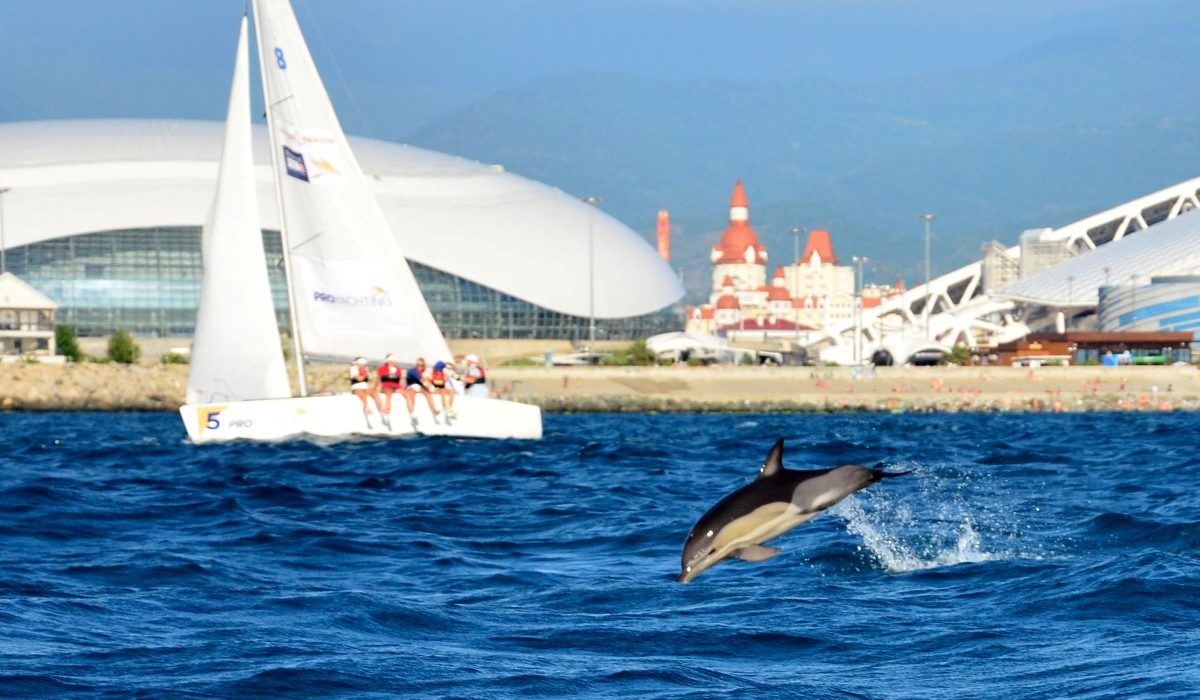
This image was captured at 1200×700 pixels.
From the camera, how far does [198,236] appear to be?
9431 centimetres

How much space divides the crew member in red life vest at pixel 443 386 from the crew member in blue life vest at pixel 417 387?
0.11 metres

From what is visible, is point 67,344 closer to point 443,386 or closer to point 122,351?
point 122,351

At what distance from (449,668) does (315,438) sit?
19.7m

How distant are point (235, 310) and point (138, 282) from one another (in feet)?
203

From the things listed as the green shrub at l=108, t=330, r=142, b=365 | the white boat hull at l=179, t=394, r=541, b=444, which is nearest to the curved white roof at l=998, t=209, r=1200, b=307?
the green shrub at l=108, t=330, r=142, b=365

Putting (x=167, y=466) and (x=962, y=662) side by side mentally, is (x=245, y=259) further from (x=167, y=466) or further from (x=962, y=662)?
(x=962, y=662)

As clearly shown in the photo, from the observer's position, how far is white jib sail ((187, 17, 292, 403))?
33.1m

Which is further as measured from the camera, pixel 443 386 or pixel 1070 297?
pixel 1070 297

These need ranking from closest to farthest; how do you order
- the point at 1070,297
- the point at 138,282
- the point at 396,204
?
the point at 138,282 < the point at 396,204 < the point at 1070,297

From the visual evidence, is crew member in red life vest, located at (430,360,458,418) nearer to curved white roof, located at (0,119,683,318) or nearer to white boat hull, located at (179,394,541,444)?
white boat hull, located at (179,394,541,444)

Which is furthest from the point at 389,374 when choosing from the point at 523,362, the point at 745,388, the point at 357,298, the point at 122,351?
the point at 523,362

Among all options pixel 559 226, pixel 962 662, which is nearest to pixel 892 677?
pixel 962 662

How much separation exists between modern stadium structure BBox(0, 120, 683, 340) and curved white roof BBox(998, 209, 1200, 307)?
2158 centimetres

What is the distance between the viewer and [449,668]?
10125 millimetres
